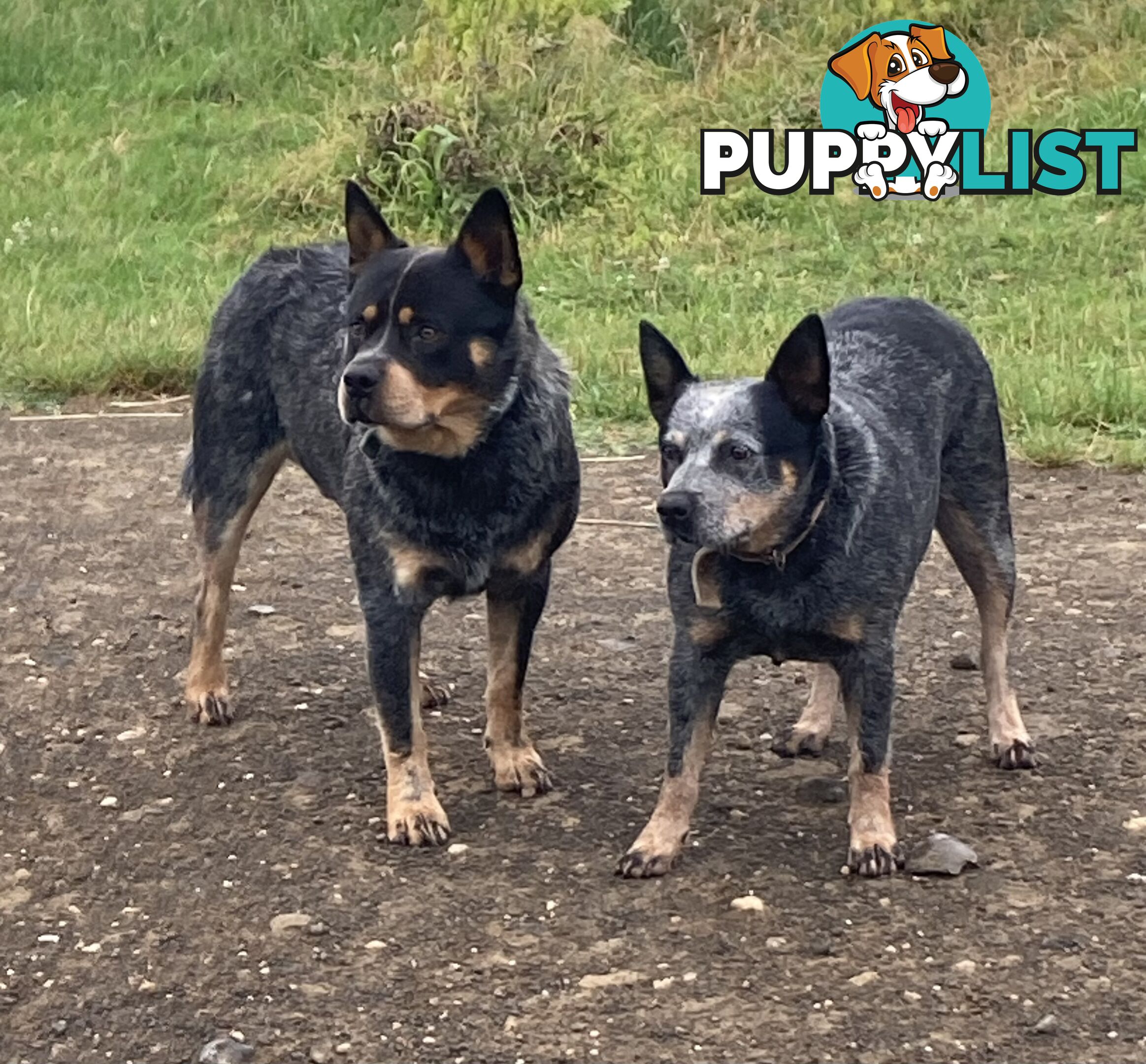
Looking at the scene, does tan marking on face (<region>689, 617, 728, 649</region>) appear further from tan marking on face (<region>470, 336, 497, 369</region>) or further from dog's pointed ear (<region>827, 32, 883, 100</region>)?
dog's pointed ear (<region>827, 32, 883, 100</region>)

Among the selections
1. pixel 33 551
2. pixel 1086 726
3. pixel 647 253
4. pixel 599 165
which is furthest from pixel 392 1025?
pixel 599 165

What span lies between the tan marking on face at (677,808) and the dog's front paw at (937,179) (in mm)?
6800

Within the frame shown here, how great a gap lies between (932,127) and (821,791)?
721cm

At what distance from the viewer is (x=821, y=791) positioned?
455 centimetres

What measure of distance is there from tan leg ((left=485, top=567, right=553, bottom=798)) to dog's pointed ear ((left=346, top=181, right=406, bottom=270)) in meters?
→ 0.86

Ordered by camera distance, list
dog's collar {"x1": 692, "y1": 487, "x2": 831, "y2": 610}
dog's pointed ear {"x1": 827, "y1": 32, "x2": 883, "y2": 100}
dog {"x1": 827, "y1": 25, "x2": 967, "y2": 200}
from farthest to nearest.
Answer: dog's pointed ear {"x1": 827, "y1": 32, "x2": 883, "y2": 100} → dog {"x1": 827, "y1": 25, "x2": 967, "y2": 200} → dog's collar {"x1": 692, "y1": 487, "x2": 831, "y2": 610}

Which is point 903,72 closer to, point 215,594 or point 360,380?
point 215,594

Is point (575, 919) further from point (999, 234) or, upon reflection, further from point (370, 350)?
point (999, 234)

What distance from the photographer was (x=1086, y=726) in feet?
15.9

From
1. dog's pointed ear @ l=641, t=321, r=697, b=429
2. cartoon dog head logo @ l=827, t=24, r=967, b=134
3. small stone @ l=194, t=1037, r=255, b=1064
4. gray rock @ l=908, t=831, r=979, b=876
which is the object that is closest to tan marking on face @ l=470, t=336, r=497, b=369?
dog's pointed ear @ l=641, t=321, r=697, b=429

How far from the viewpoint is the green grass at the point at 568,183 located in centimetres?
864

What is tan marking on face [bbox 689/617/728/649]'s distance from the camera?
4027 mm

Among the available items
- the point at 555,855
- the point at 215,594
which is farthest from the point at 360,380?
the point at 215,594

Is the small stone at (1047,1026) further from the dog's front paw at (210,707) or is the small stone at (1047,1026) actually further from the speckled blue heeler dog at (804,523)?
the dog's front paw at (210,707)
